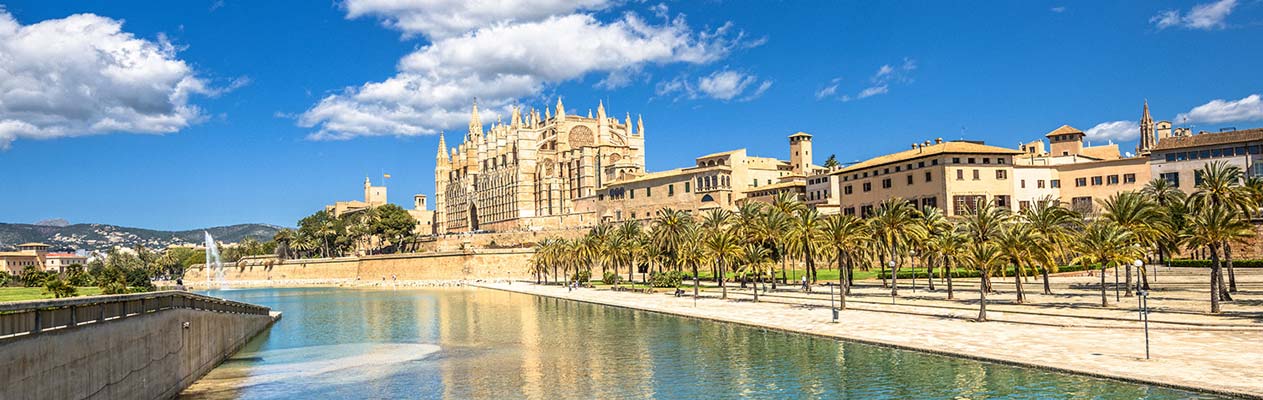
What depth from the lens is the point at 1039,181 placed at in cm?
7531

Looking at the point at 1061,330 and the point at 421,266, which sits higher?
the point at 421,266

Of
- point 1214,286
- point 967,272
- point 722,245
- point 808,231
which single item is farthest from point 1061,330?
point 967,272

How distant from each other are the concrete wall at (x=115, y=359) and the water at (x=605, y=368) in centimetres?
138

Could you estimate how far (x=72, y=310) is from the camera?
1606 cm

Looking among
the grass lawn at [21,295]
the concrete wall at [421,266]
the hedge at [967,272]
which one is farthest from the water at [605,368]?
the concrete wall at [421,266]

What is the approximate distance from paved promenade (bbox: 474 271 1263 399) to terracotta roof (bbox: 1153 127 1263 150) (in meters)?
21.6

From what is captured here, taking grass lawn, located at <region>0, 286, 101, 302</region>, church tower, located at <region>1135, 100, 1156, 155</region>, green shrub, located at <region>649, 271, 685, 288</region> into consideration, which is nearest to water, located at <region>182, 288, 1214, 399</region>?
grass lawn, located at <region>0, 286, 101, 302</region>

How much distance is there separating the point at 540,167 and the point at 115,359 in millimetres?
114093

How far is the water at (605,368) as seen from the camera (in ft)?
78.2

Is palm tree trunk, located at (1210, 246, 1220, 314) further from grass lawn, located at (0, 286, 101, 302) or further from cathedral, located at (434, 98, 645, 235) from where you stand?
cathedral, located at (434, 98, 645, 235)

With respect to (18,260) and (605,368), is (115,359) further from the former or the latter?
(18,260)

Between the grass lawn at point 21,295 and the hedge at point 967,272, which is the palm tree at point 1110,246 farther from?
the grass lawn at point 21,295

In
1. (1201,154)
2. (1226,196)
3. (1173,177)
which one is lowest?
(1226,196)

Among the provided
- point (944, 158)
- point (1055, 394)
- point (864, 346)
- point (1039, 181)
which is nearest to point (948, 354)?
point (864, 346)
